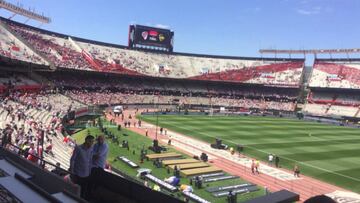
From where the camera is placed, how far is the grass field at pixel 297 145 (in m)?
31.3

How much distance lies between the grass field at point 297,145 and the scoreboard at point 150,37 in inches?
1721

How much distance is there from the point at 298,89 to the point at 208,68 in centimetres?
2504

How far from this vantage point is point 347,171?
31.7 m

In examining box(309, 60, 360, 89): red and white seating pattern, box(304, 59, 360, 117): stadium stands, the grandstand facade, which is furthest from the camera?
box(309, 60, 360, 89): red and white seating pattern

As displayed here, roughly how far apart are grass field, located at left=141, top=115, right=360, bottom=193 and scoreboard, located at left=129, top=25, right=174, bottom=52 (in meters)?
43.7

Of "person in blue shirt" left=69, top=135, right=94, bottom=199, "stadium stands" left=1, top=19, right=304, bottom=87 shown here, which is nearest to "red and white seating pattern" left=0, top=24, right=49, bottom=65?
"stadium stands" left=1, top=19, right=304, bottom=87

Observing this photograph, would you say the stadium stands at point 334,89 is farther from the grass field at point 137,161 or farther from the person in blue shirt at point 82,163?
the person in blue shirt at point 82,163

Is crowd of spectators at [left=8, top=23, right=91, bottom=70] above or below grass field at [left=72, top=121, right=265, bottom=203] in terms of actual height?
above

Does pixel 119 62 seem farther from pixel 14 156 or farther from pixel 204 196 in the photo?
pixel 14 156

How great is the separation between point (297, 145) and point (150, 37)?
219 feet

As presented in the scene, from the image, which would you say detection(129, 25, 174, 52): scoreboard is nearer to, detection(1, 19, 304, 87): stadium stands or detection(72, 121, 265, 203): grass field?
detection(1, 19, 304, 87): stadium stands

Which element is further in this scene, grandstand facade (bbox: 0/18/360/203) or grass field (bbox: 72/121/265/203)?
grandstand facade (bbox: 0/18/360/203)

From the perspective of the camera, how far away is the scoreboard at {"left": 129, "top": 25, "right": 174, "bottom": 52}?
99.4m

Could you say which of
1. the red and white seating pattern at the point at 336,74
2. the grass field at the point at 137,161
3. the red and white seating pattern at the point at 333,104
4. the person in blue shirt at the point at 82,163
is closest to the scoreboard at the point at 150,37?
the red and white seating pattern at the point at 336,74
